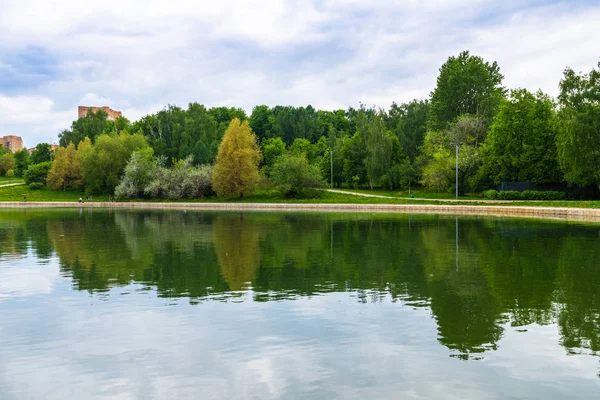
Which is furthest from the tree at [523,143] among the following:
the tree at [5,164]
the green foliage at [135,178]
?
the tree at [5,164]

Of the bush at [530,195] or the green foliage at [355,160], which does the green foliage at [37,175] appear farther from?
the bush at [530,195]

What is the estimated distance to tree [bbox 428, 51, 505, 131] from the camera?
80750mm

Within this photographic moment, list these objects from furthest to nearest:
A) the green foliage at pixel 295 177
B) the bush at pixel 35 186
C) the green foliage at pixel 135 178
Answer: the bush at pixel 35 186 → the green foliage at pixel 135 178 → the green foliage at pixel 295 177

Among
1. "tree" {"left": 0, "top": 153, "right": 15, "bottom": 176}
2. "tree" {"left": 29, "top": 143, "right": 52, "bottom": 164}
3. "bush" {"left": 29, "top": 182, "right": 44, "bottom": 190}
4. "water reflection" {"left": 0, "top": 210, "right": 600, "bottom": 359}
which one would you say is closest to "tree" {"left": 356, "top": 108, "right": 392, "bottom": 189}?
"water reflection" {"left": 0, "top": 210, "right": 600, "bottom": 359}

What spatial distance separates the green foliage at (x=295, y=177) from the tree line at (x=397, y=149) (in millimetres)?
151

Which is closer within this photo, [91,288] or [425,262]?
[91,288]

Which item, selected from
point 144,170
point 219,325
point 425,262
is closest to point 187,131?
point 144,170

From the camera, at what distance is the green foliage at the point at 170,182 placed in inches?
3346

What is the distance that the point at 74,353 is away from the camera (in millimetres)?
10047

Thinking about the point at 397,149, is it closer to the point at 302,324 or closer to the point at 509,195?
the point at 509,195

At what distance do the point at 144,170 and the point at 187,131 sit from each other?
49.2 feet

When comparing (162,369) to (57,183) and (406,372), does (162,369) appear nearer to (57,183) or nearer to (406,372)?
(406,372)

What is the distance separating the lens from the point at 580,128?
5412 cm

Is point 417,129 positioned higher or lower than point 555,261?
higher
